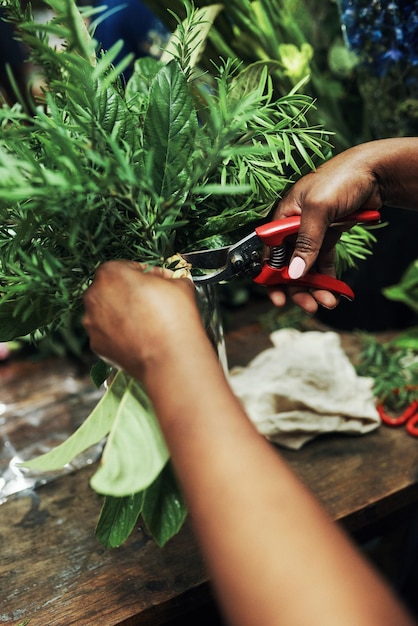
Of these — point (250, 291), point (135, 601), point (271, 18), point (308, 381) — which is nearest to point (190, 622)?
point (135, 601)

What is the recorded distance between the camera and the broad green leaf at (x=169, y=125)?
44 centimetres

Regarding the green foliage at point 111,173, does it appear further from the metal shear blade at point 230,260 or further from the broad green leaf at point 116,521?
the broad green leaf at point 116,521

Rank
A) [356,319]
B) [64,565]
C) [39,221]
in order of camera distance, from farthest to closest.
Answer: [356,319] < [64,565] < [39,221]

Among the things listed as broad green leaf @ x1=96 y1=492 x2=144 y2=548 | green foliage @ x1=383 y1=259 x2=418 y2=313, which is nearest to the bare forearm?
broad green leaf @ x1=96 y1=492 x2=144 y2=548

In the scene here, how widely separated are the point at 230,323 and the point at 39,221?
1.90 ft

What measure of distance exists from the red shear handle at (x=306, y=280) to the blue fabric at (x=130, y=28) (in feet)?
1.42

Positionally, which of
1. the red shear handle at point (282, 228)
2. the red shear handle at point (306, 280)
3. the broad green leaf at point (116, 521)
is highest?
the red shear handle at point (282, 228)

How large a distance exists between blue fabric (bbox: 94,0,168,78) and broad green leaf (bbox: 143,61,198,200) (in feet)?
1.23

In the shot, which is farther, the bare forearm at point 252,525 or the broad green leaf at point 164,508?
the broad green leaf at point 164,508

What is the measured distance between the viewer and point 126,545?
0.54 m

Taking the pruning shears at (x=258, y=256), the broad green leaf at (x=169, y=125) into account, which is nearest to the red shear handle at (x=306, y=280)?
the pruning shears at (x=258, y=256)

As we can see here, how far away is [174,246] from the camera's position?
492 mm

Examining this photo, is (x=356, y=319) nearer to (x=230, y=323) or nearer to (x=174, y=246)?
(x=230, y=323)

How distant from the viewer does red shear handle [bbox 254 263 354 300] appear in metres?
0.50
